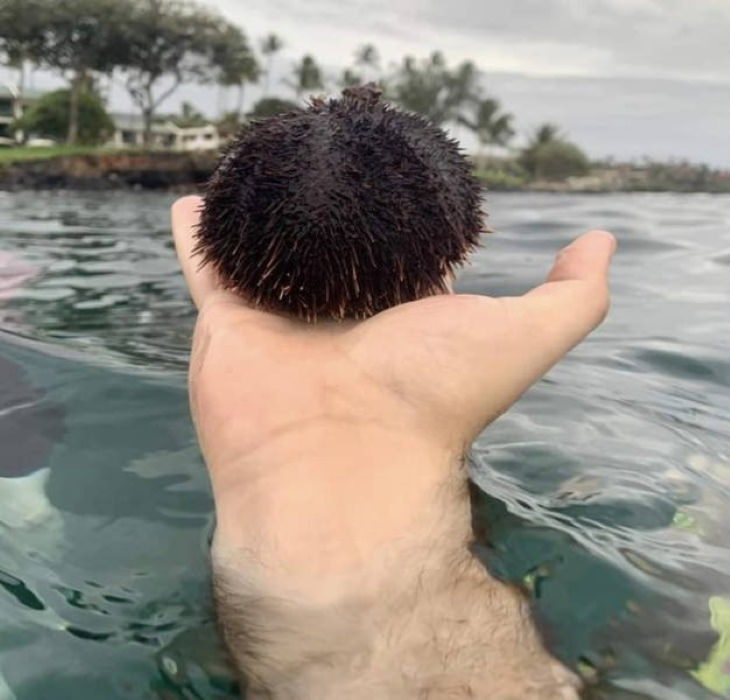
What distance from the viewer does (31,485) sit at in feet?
12.0

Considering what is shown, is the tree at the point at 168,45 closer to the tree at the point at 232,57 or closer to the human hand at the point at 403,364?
the tree at the point at 232,57

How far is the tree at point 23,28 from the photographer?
56656 millimetres

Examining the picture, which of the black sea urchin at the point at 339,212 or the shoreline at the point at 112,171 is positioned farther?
the shoreline at the point at 112,171

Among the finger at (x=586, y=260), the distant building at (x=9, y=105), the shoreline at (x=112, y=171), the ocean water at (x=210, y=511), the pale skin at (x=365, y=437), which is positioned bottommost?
the shoreline at (x=112, y=171)

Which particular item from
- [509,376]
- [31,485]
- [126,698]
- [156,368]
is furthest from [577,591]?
[156,368]

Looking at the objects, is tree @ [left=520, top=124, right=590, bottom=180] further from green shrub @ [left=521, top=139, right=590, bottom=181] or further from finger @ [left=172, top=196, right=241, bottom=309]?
finger @ [left=172, top=196, right=241, bottom=309]

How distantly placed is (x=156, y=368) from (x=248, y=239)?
91.1 inches

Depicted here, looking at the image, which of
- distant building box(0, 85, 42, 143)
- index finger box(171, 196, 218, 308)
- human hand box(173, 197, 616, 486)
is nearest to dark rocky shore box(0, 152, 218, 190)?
distant building box(0, 85, 42, 143)

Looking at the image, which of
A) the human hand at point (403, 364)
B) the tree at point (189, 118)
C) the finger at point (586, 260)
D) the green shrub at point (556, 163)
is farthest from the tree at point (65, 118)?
the human hand at point (403, 364)

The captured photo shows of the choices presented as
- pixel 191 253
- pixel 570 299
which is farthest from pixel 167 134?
pixel 570 299

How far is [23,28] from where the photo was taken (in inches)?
2254

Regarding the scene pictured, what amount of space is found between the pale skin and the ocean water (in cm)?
31

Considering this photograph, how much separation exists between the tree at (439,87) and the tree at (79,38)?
3275 centimetres

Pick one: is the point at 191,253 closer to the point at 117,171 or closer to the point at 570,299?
the point at 570,299
